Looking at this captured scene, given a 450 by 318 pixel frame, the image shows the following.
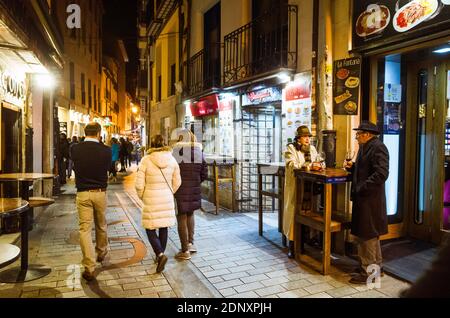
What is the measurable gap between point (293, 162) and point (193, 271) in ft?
7.12

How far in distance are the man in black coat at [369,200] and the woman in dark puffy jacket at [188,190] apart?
2463 millimetres

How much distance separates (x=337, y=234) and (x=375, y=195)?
1358 mm

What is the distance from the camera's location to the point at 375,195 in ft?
15.5

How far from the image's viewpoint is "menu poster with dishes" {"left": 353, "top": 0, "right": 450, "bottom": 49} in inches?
173

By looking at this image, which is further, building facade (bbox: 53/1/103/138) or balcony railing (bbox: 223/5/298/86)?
building facade (bbox: 53/1/103/138)

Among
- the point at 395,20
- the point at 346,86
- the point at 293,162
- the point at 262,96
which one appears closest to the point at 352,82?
the point at 346,86

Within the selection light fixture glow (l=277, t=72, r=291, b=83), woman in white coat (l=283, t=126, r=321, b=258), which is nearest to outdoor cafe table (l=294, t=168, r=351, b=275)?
woman in white coat (l=283, t=126, r=321, b=258)

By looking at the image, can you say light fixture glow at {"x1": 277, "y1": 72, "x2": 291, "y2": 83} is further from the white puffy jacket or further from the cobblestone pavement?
the white puffy jacket

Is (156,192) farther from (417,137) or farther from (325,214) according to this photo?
(417,137)

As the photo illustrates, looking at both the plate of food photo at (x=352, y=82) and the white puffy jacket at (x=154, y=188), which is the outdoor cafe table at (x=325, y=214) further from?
the white puffy jacket at (x=154, y=188)

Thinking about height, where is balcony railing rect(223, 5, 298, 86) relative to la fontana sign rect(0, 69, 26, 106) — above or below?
above

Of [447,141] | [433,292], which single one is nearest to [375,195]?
[447,141]

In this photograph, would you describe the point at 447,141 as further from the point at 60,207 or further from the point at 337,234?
the point at 60,207

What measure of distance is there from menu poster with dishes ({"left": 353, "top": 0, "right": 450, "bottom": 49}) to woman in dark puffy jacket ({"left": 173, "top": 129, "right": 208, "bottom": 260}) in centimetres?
304
